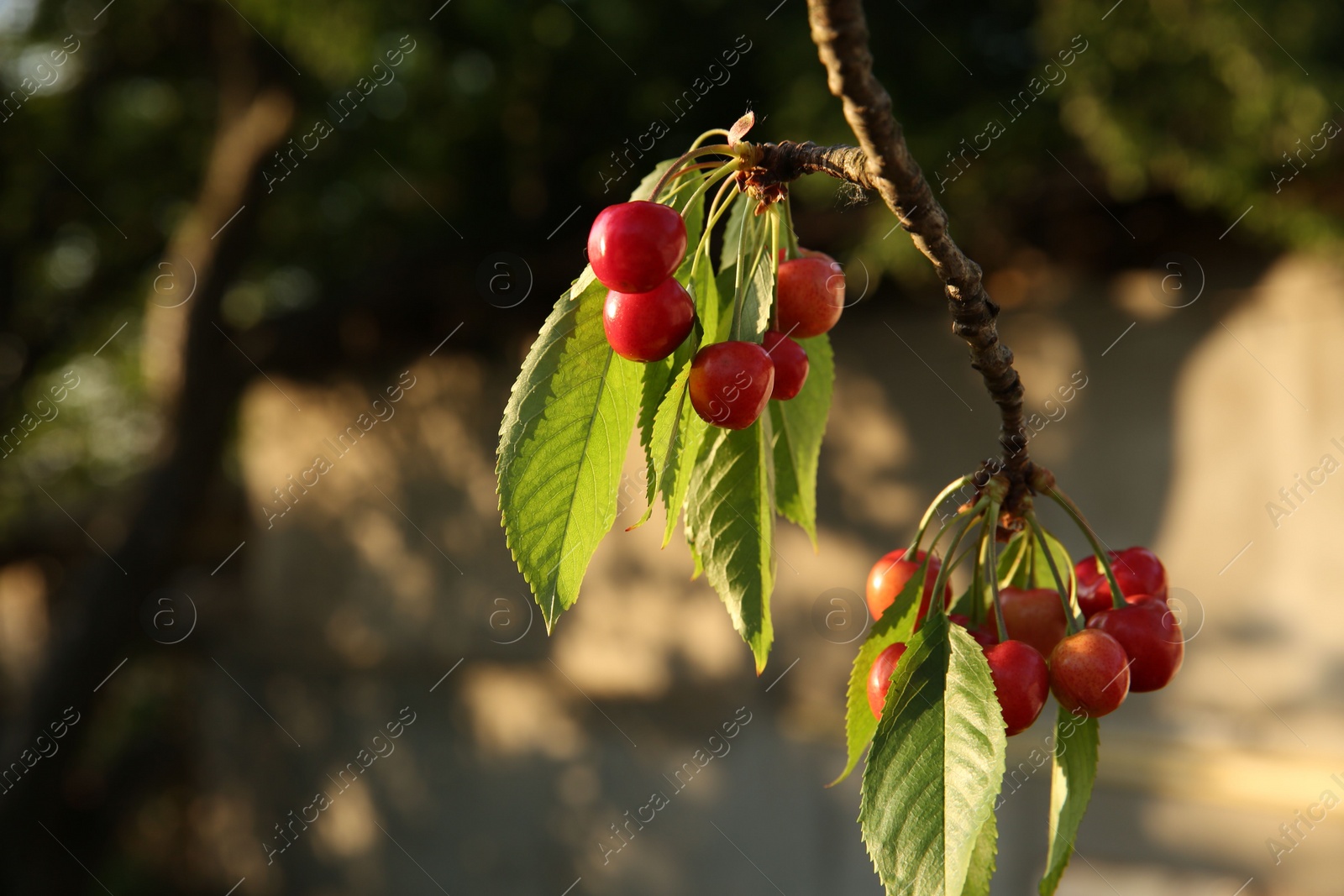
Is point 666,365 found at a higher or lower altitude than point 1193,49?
higher

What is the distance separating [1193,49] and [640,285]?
236cm

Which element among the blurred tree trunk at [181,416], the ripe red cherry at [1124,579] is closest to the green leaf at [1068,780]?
the ripe red cherry at [1124,579]

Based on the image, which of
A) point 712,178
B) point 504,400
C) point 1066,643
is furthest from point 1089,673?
point 504,400

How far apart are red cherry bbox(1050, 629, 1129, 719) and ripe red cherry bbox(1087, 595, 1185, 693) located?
0.03m

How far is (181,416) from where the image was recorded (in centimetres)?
387

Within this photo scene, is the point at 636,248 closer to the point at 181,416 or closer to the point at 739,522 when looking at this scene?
the point at 739,522

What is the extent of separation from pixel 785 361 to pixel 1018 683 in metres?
0.22

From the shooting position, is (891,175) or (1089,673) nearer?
(891,175)

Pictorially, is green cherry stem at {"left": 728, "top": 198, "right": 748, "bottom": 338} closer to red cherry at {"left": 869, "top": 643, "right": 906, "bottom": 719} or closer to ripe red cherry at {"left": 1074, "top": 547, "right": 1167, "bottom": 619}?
red cherry at {"left": 869, "top": 643, "right": 906, "bottom": 719}

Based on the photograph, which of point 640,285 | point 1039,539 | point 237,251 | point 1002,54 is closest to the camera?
point 640,285

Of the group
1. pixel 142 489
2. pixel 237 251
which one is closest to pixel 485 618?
pixel 142 489

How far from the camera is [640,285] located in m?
0.50

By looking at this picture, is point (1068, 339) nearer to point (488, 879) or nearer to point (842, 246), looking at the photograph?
point (842, 246)

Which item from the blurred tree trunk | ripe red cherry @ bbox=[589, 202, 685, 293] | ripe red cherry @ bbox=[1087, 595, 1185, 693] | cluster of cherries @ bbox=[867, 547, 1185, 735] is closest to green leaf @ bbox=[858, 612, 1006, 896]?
cluster of cherries @ bbox=[867, 547, 1185, 735]
